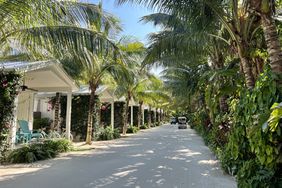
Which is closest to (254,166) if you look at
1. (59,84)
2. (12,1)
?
(12,1)

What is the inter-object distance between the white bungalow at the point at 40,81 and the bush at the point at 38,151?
1.79 ft

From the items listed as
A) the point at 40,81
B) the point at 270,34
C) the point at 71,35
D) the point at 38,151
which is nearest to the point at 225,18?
the point at 270,34

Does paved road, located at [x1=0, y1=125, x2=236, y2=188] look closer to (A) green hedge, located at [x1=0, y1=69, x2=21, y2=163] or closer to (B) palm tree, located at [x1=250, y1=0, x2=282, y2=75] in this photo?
(A) green hedge, located at [x1=0, y1=69, x2=21, y2=163]

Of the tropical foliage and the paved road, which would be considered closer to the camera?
the tropical foliage

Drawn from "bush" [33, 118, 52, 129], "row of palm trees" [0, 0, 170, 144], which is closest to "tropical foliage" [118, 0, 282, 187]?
"row of palm trees" [0, 0, 170, 144]

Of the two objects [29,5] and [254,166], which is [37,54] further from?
[254,166]

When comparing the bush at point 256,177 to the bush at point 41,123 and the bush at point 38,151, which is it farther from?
the bush at point 41,123

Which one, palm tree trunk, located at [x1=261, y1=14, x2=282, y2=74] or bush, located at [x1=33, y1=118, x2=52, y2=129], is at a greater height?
palm tree trunk, located at [x1=261, y1=14, x2=282, y2=74]

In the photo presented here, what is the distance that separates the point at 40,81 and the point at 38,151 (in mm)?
4764

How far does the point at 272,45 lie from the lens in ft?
16.8

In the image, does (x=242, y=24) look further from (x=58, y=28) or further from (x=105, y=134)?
(x=105, y=134)

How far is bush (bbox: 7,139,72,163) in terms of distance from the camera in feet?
32.6

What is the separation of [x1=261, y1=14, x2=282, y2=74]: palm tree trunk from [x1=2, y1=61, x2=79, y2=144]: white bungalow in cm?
770

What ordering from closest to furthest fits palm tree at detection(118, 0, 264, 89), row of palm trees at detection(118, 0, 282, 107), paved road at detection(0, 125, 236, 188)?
row of palm trees at detection(118, 0, 282, 107)
palm tree at detection(118, 0, 264, 89)
paved road at detection(0, 125, 236, 188)
